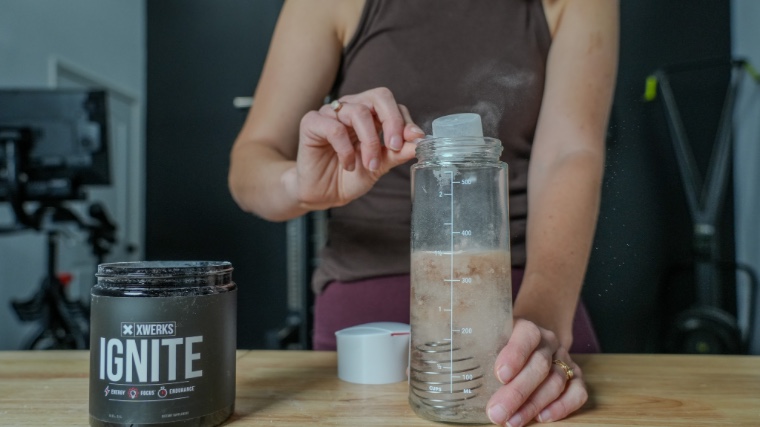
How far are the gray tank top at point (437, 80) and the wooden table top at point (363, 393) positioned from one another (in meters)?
0.20

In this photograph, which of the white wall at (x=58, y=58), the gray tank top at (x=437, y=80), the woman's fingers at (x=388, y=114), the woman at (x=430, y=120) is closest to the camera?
the woman's fingers at (x=388, y=114)

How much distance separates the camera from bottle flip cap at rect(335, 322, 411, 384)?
559 mm

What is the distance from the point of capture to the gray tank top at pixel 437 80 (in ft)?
2.43

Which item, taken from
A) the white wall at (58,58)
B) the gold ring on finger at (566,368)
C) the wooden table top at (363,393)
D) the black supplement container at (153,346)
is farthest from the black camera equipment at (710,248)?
the white wall at (58,58)

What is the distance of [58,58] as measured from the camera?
2621mm

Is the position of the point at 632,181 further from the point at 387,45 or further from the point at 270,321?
the point at 270,321

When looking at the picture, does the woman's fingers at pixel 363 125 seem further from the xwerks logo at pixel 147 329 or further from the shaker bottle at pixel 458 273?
the xwerks logo at pixel 147 329

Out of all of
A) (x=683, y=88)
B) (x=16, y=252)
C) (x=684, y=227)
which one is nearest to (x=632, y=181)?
(x=683, y=88)

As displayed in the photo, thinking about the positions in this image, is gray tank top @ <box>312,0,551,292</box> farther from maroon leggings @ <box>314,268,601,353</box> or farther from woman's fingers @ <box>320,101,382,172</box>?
woman's fingers @ <box>320,101,382,172</box>

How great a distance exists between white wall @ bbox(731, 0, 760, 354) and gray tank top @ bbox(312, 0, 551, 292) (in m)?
0.89

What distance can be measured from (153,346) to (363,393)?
0.67 feet

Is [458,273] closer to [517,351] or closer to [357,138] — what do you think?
[517,351]

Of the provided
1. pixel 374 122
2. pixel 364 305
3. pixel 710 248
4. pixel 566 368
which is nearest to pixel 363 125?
pixel 374 122

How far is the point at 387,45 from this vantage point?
0.81 meters
